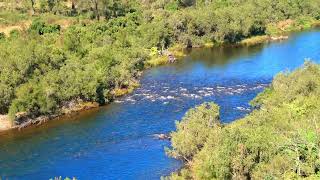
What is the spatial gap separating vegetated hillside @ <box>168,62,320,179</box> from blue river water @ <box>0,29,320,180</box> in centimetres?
582

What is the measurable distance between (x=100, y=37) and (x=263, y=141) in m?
74.1

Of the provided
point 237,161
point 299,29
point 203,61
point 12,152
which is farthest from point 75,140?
point 299,29

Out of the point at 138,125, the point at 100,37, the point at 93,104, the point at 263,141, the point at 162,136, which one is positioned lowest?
the point at 162,136

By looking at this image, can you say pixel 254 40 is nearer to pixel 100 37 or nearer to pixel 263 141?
pixel 100 37

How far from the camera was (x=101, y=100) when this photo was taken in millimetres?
84125

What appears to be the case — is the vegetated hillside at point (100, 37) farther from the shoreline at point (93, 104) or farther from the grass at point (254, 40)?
the grass at point (254, 40)

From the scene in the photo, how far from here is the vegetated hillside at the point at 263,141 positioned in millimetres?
40594

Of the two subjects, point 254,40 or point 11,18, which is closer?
point 11,18

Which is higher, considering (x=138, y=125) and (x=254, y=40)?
(x=254, y=40)

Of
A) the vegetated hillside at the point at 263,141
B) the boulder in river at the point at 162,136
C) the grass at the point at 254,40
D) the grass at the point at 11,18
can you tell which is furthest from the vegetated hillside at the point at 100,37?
the vegetated hillside at the point at 263,141

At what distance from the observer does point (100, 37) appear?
113750 millimetres

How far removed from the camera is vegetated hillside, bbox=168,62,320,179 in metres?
40.6

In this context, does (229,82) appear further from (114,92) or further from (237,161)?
(237,161)

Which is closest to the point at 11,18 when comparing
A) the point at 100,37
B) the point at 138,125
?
the point at 100,37
